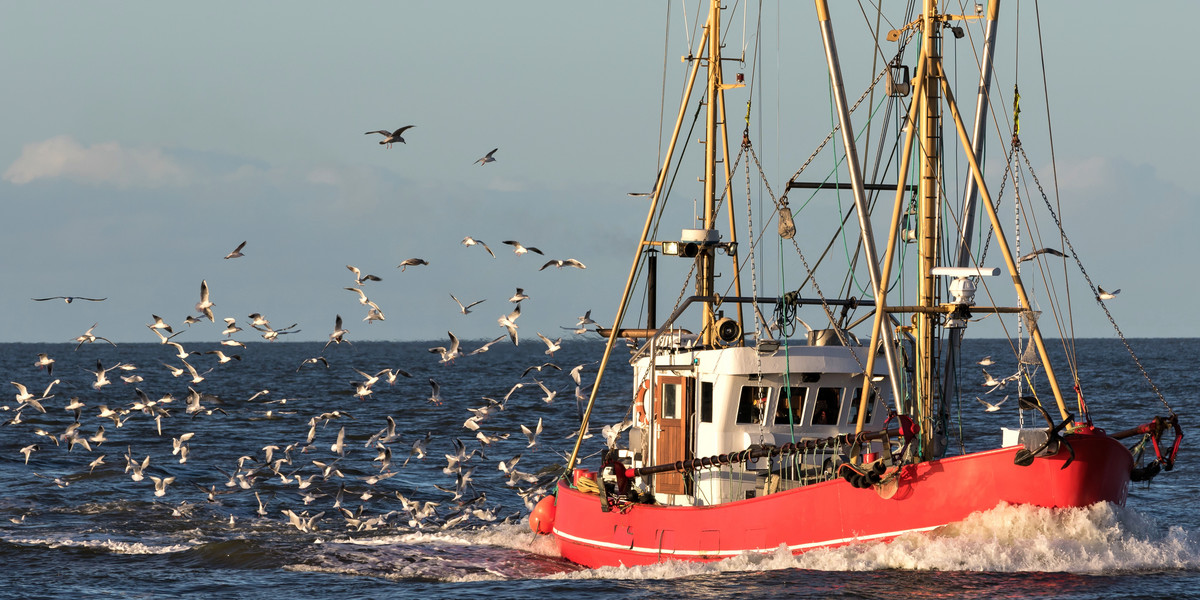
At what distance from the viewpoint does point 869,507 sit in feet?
68.7

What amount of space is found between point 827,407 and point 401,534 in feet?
38.9

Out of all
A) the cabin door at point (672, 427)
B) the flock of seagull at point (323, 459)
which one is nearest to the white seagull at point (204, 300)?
the flock of seagull at point (323, 459)

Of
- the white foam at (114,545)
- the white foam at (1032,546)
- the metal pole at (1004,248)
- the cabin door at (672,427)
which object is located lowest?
the white foam at (114,545)

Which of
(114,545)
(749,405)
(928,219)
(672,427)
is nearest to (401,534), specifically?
(114,545)

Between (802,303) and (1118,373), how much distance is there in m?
94.2

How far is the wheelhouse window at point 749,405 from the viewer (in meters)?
24.5

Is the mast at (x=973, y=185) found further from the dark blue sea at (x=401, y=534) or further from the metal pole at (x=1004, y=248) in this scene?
the dark blue sea at (x=401, y=534)

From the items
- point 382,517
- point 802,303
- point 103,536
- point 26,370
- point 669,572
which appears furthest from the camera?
point 26,370

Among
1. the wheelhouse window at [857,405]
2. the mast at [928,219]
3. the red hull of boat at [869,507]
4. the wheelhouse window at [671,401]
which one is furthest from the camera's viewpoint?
the wheelhouse window at [671,401]

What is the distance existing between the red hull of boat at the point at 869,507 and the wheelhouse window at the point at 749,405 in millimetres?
Result: 1986

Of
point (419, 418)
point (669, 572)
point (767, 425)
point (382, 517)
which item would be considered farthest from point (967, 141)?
point (419, 418)

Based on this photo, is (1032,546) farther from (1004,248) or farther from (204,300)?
(204,300)

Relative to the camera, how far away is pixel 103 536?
3234 centimetres

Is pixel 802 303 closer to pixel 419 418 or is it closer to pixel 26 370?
pixel 419 418
